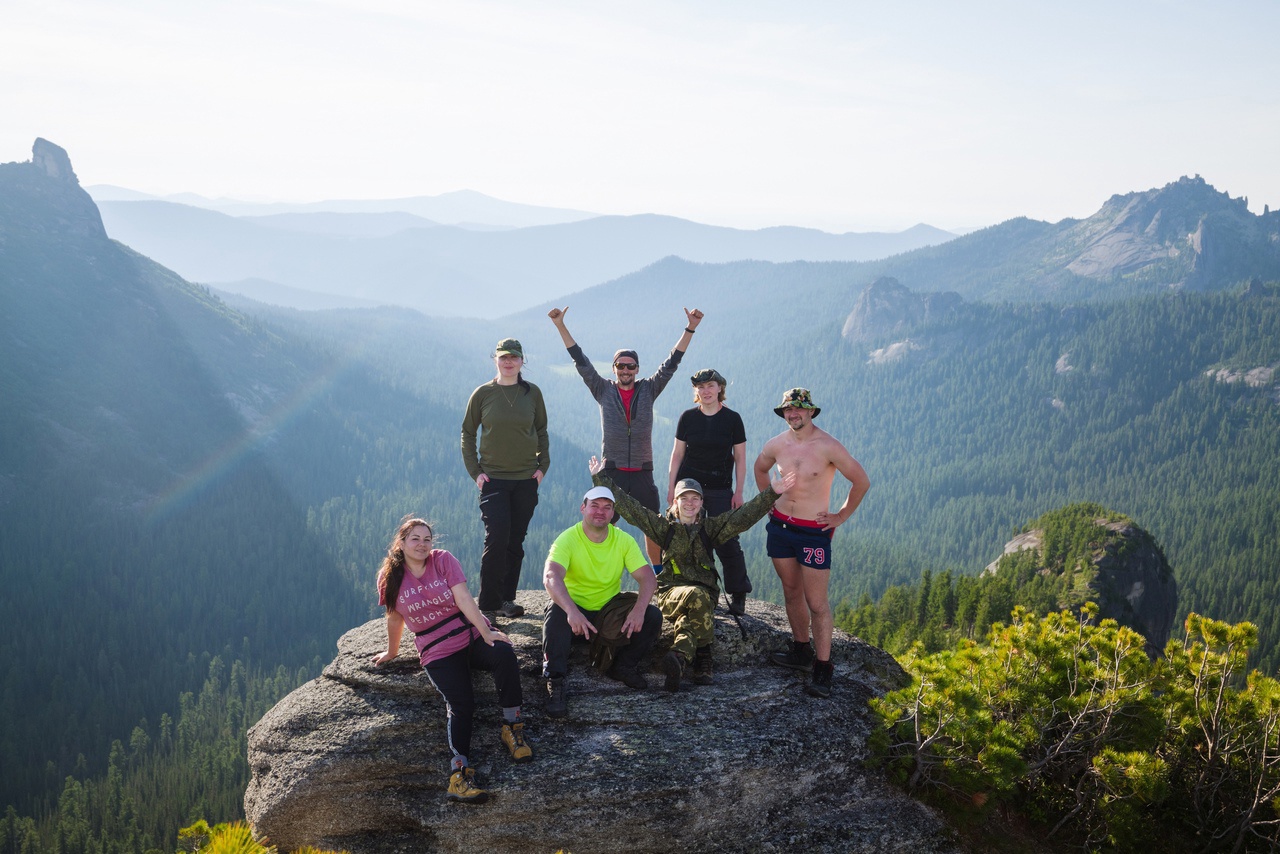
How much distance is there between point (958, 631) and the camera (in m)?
64.6

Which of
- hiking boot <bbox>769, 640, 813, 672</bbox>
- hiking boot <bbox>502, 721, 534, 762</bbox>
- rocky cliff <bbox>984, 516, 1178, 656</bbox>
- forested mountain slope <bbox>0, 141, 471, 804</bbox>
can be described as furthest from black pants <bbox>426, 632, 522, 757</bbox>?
forested mountain slope <bbox>0, 141, 471, 804</bbox>

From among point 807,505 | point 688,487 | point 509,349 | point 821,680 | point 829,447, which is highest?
point 509,349

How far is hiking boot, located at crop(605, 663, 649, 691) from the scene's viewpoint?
12.2 meters

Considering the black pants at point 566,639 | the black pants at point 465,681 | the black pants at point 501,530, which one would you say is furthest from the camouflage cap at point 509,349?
the black pants at point 465,681

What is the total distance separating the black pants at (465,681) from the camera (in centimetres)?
1083

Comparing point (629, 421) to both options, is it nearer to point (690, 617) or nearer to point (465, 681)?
point (690, 617)

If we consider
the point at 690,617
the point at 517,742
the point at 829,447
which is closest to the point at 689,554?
the point at 690,617

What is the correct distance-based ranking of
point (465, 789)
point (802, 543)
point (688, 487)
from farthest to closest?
1. point (688, 487)
2. point (802, 543)
3. point (465, 789)

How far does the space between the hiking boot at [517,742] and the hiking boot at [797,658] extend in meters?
4.35

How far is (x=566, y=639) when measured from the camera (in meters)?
11.7

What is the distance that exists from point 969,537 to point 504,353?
17927 centimetres

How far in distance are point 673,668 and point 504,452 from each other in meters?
4.29

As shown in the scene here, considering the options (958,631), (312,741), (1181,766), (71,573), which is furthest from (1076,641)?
(71,573)

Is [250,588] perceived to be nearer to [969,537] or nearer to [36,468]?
[36,468]
